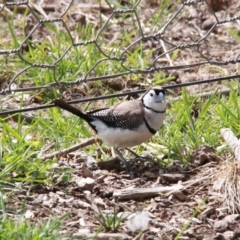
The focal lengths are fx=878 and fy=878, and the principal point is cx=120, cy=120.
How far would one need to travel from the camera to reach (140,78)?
5.07 metres

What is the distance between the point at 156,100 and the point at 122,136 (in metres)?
0.24

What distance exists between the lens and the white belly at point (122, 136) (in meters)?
4.02

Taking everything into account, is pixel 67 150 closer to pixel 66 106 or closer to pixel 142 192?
pixel 66 106

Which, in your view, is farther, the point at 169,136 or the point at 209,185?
the point at 169,136

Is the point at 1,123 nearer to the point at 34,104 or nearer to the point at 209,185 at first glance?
the point at 34,104

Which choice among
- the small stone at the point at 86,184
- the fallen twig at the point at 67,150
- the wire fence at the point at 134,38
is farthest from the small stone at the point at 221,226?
the wire fence at the point at 134,38

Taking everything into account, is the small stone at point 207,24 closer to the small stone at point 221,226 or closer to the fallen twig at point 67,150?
the fallen twig at point 67,150

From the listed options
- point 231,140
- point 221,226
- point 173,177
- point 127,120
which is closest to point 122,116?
point 127,120

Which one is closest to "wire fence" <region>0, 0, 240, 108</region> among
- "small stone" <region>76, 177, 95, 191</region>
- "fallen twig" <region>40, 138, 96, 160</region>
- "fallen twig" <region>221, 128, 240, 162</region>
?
"fallen twig" <region>40, 138, 96, 160</region>

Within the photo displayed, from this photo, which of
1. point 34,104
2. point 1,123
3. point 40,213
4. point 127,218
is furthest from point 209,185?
point 34,104

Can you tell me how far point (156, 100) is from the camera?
161 inches

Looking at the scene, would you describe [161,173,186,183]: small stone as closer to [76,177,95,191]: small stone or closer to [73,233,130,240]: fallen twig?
[76,177,95,191]: small stone

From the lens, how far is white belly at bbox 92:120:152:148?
402 centimetres

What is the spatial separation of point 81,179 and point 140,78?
1391 millimetres
